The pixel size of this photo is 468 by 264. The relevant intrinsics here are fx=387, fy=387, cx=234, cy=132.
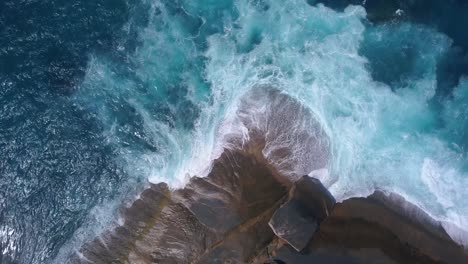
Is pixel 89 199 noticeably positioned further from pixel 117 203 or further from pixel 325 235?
pixel 325 235

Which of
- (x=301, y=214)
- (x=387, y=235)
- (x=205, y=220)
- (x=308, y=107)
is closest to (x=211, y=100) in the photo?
(x=308, y=107)

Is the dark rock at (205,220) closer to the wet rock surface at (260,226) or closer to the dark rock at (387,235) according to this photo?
the wet rock surface at (260,226)

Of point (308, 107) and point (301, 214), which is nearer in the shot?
point (301, 214)

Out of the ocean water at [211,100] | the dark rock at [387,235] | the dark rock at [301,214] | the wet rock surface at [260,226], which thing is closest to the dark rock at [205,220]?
the wet rock surface at [260,226]

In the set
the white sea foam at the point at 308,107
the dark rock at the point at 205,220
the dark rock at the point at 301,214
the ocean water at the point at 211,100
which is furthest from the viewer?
the ocean water at the point at 211,100

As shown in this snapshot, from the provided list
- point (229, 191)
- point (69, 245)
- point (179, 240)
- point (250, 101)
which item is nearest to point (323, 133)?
point (250, 101)

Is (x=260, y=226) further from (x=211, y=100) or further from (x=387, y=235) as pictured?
(x=211, y=100)
